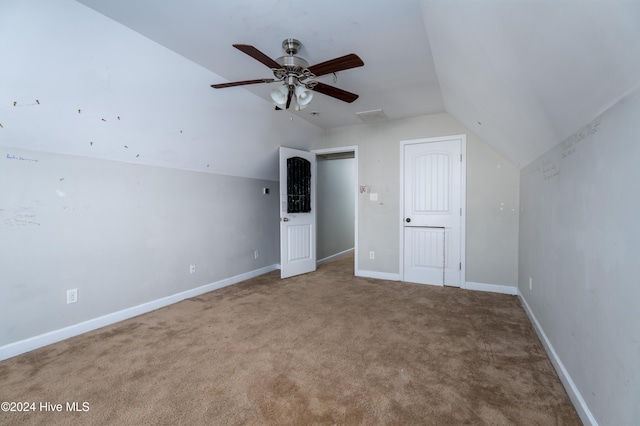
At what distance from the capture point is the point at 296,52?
2.40 meters

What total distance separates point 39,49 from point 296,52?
1740 millimetres

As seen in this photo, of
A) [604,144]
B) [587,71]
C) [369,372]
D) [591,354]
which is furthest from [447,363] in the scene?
[587,71]

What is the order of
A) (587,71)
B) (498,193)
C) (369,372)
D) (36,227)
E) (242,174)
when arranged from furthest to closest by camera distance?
(242,174) < (498,193) < (36,227) < (369,372) < (587,71)

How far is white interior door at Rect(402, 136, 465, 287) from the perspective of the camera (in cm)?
405

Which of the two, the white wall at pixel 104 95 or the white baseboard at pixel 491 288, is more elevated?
the white wall at pixel 104 95

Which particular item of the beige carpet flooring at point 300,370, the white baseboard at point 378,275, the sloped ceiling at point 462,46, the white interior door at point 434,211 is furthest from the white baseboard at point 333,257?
the sloped ceiling at point 462,46

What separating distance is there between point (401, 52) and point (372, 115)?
1669 mm

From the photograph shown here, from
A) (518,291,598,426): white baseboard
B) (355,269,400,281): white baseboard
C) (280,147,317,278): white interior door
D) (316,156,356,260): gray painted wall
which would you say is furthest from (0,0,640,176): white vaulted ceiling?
(316,156,356,260): gray painted wall

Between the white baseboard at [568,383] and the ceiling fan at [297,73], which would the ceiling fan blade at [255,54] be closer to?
the ceiling fan at [297,73]

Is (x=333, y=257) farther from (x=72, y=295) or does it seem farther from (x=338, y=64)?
(x=338, y=64)

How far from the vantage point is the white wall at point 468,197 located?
12.4 feet

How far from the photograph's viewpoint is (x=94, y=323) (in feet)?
8.98

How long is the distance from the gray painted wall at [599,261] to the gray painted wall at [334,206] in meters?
3.97

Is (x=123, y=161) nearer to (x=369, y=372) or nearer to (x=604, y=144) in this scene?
(x=369, y=372)
